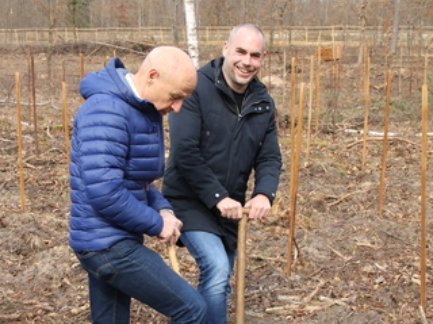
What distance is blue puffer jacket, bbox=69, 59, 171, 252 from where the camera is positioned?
1.85 meters

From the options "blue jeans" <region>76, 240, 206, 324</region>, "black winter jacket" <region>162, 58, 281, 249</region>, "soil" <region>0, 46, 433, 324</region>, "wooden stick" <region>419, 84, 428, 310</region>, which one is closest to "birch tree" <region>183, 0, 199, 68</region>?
"soil" <region>0, 46, 433, 324</region>

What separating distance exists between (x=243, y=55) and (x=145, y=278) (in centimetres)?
97

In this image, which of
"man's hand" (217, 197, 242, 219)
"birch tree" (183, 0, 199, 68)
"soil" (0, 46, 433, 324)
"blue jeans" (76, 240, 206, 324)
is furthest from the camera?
"birch tree" (183, 0, 199, 68)

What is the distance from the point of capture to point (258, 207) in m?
2.49

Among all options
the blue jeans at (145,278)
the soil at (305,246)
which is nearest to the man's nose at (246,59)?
the blue jeans at (145,278)

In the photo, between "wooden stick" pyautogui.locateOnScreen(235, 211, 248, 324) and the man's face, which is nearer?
the man's face

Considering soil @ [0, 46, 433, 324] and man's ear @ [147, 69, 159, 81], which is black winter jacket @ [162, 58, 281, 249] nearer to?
man's ear @ [147, 69, 159, 81]

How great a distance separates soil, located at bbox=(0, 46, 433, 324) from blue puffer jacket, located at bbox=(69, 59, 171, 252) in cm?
147

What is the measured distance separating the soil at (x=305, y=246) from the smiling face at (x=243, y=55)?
4.63 ft

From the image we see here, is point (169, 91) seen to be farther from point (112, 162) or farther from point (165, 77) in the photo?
point (112, 162)

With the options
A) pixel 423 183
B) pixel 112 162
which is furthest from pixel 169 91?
pixel 423 183

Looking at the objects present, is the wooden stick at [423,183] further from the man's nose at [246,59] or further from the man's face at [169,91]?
the man's face at [169,91]

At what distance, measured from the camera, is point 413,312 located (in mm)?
3402

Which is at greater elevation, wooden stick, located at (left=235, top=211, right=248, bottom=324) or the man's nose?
the man's nose
